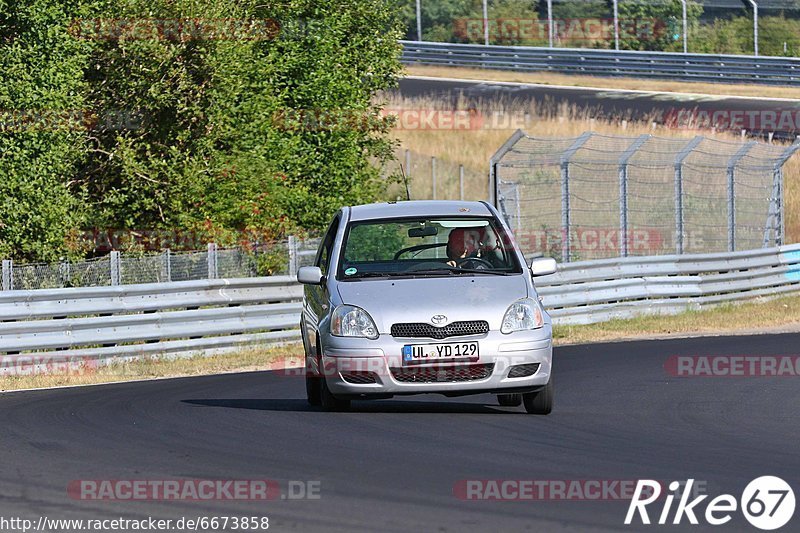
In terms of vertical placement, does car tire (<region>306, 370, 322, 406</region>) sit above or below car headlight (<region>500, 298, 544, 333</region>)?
below

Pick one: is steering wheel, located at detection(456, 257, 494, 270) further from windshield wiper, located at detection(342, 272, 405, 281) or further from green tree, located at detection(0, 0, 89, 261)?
green tree, located at detection(0, 0, 89, 261)

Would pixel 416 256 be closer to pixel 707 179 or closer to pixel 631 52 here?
pixel 707 179

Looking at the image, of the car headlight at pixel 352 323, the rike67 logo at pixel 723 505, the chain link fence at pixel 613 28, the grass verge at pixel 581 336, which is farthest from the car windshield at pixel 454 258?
the chain link fence at pixel 613 28

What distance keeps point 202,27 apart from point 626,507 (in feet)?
59.2

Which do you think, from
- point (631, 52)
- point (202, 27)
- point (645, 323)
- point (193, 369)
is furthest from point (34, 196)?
point (631, 52)

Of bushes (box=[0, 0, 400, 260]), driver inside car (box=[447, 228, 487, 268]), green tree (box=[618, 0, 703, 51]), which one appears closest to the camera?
driver inside car (box=[447, 228, 487, 268])

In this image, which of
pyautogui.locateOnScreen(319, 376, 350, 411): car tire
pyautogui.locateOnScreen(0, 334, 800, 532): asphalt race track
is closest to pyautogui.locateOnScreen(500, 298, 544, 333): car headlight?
pyautogui.locateOnScreen(0, 334, 800, 532): asphalt race track

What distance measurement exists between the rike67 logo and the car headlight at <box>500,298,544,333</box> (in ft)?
10.4

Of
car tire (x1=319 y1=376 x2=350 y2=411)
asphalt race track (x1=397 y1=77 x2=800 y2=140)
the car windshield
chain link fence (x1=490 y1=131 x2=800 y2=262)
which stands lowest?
chain link fence (x1=490 y1=131 x2=800 y2=262)

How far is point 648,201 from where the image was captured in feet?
132

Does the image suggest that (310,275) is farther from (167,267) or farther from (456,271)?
(167,267)

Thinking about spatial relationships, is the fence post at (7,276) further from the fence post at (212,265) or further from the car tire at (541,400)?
the car tire at (541,400)

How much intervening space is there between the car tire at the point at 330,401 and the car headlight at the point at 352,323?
578 millimetres

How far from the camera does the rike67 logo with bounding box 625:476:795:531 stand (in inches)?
264
